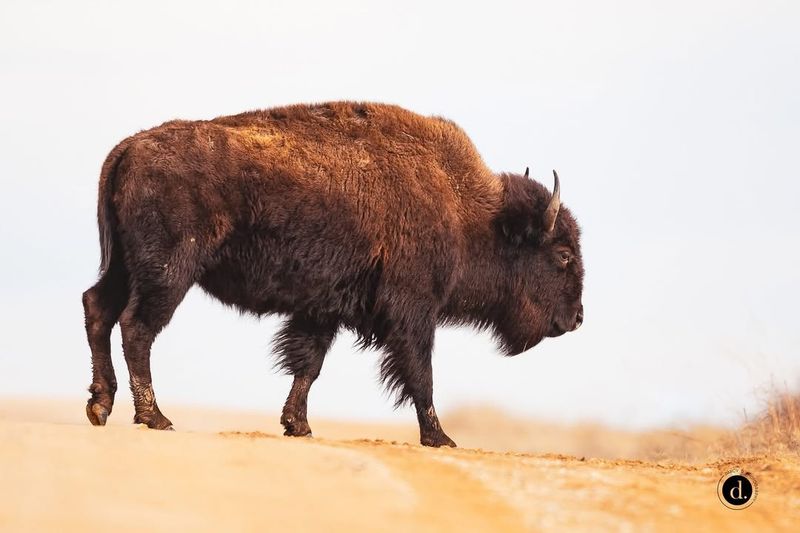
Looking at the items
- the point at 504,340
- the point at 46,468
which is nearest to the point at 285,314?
the point at 504,340

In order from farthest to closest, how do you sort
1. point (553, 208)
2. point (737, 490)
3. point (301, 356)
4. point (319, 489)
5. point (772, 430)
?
point (772, 430) → point (553, 208) → point (301, 356) → point (737, 490) → point (319, 489)

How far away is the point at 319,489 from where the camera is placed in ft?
21.6

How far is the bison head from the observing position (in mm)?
10742

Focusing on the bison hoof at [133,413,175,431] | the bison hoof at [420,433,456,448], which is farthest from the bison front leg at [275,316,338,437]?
the bison hoof at [133,413,175,431]

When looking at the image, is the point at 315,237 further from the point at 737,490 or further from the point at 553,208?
the point at 737,490

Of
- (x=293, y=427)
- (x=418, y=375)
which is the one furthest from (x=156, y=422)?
(x=418, y=375)

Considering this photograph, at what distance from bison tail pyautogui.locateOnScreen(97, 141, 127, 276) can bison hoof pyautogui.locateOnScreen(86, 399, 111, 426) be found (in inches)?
40.8

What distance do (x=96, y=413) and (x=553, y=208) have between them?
4.04m

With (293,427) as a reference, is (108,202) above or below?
above

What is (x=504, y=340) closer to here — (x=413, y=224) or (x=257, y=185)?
(x=413, y=224)

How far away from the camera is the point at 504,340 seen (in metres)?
11.3

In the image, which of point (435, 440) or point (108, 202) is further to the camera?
point (435, 440)

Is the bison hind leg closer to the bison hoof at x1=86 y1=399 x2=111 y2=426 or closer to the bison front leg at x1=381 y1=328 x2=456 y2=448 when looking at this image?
the bison hoof at x1=86 y1=399 x2=111 y2=426

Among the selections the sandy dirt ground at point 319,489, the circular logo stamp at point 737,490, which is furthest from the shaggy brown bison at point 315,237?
the circular logo stamp at point 737,490
